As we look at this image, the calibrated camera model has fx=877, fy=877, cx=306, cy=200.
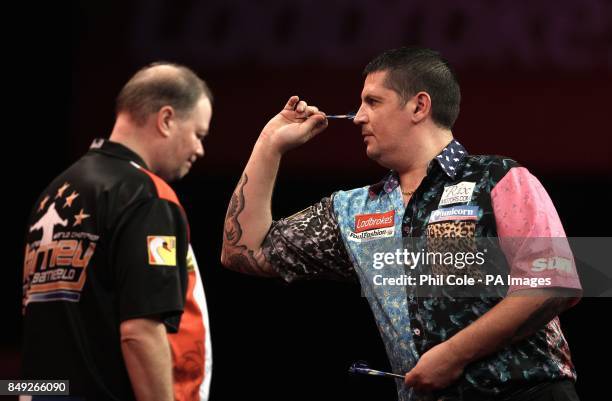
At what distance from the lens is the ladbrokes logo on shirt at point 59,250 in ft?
7.22

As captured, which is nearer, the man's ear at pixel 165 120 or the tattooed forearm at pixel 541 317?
the tattooed forearm at pixel 541 317

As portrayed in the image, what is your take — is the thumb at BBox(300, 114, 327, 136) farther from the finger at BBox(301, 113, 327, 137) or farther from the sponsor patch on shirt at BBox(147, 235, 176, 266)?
the sponsor patch on shirt at BBox(147, 235, 176, 266)

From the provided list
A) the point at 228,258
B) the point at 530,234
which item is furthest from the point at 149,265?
the point at 530,234

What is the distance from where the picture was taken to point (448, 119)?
270cm

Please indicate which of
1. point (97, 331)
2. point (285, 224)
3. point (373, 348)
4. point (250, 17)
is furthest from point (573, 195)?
point (97, 331)

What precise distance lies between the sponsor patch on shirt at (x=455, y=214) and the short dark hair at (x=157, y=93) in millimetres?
754

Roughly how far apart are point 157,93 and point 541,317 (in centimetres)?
120

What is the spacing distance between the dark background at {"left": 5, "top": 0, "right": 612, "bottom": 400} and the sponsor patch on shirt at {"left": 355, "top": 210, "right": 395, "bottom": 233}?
5.63 ft

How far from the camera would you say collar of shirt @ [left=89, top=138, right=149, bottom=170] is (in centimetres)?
236

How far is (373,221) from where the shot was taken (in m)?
2.61

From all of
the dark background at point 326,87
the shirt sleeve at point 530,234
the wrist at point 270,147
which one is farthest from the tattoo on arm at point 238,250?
the dark background at point 326,87

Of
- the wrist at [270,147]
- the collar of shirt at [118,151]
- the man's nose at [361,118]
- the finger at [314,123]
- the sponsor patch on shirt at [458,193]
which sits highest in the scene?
the man's nose at [361,118]

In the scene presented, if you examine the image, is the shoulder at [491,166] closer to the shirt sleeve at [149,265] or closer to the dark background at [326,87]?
the shirt sleeve at [149,265]

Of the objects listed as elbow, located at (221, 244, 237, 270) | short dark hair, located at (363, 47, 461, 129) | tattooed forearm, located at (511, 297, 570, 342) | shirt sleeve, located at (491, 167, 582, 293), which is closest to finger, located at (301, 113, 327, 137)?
short dark hair, located at (363, 47, 461, 129)
